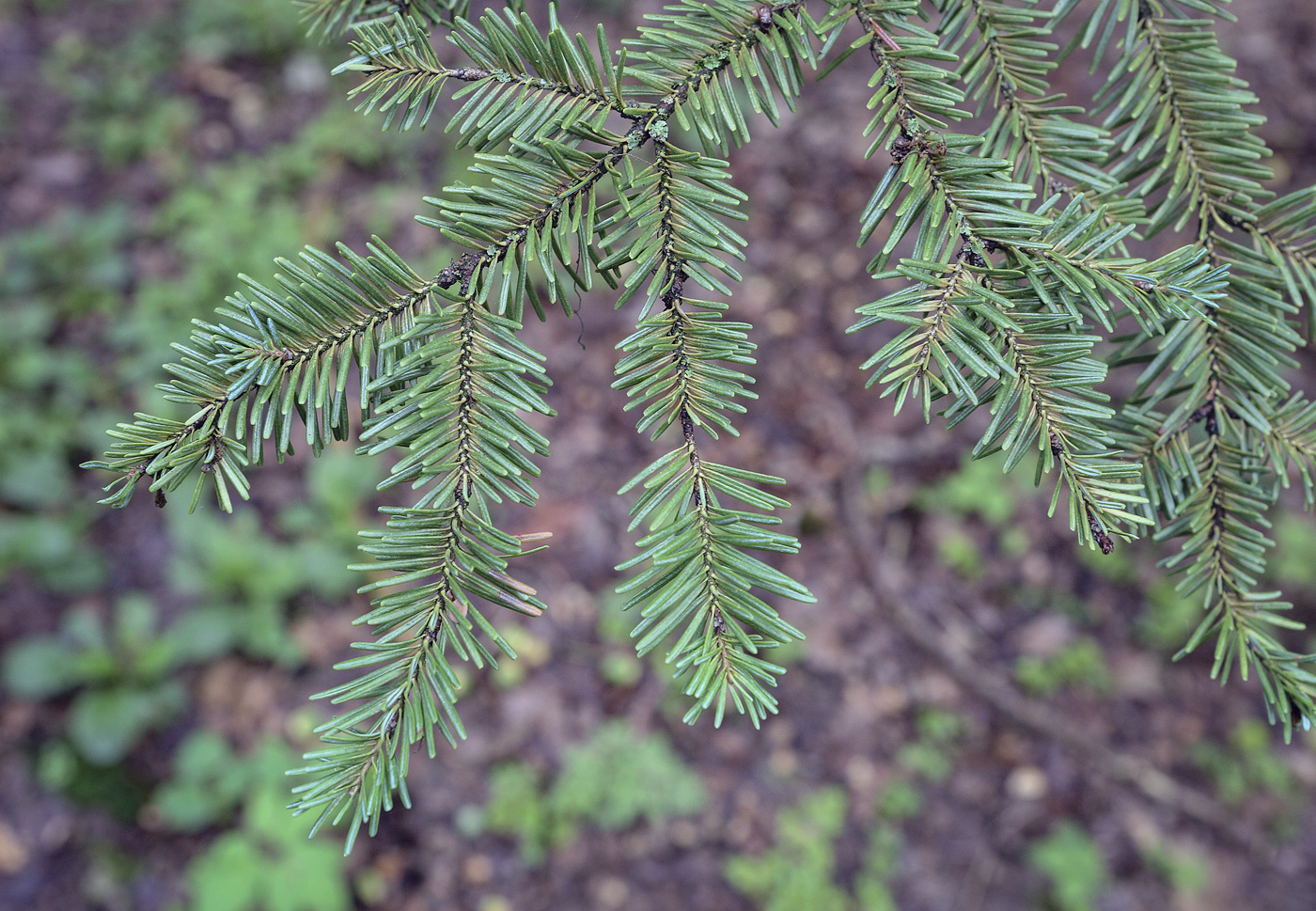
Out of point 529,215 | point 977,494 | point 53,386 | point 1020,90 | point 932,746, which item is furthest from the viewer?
point 53,386

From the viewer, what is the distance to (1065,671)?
8.27ft

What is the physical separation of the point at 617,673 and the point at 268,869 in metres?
1.13

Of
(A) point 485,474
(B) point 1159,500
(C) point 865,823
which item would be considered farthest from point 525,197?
(C) point 865,823

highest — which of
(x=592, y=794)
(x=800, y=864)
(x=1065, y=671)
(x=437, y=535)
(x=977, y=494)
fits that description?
(x=437, y=535)

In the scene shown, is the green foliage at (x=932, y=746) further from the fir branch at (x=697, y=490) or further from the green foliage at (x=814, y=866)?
the fir branch at (x=697, y=490)

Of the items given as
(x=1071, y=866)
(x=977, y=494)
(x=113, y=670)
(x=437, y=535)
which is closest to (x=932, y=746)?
(x=1071, y=866)

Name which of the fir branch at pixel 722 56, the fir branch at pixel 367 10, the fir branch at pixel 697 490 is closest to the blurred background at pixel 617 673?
the fir branch at pixel 367 10

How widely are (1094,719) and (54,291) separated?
4.23m

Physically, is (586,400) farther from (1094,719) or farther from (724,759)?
(1094,719)

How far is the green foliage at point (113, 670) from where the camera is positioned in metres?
2.40

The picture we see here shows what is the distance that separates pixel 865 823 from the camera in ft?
7.74

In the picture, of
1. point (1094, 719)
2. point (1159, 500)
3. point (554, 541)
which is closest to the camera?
point (1159, 500)

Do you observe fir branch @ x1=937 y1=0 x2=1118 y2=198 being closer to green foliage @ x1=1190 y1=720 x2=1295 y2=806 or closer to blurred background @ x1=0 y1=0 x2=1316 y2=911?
blurred background @ x1=0 y1=0 x2=1316 y2=911

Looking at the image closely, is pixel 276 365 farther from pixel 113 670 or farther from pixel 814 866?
pixel 113 670
